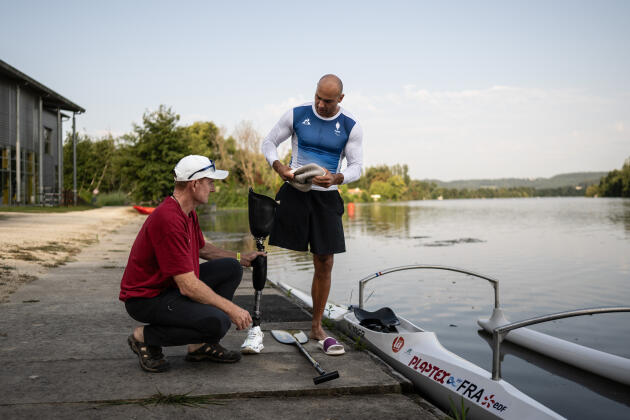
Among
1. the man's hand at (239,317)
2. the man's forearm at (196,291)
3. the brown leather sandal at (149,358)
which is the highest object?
the man's forearm at (196,291)

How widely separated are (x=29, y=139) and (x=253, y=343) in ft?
115

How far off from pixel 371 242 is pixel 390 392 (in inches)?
689

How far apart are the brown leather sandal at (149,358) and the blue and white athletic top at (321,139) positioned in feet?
6.38

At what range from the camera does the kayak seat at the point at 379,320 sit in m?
5.21

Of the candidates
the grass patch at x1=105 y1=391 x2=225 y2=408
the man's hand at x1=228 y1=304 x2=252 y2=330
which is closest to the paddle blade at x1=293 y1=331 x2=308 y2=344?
the man's hand at x1=228 y1=304 x2=252 y2=330

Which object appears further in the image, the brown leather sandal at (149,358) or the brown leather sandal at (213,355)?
the brown leather sandal at (213,355)

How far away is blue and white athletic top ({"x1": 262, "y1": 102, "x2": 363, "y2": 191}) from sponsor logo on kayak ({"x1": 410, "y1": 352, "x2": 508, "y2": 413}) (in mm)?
1678

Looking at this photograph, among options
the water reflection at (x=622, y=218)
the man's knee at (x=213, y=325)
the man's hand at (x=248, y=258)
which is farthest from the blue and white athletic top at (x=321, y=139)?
the water reflection at (x=622, y=218)

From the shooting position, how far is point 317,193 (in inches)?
186

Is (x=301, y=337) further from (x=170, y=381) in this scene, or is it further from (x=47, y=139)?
(x=47, y=139)

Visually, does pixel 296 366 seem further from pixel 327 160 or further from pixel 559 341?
pixel 559 341

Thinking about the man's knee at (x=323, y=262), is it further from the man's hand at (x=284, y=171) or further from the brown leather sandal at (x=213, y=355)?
the brown leather sandal at (x=213, y=355)

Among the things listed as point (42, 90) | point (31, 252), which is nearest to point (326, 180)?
point (31, 252)

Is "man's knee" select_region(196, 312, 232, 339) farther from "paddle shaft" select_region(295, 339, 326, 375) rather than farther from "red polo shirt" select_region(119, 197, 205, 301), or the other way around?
"paddle shaft" select_region(295, 339, 326, 375)
